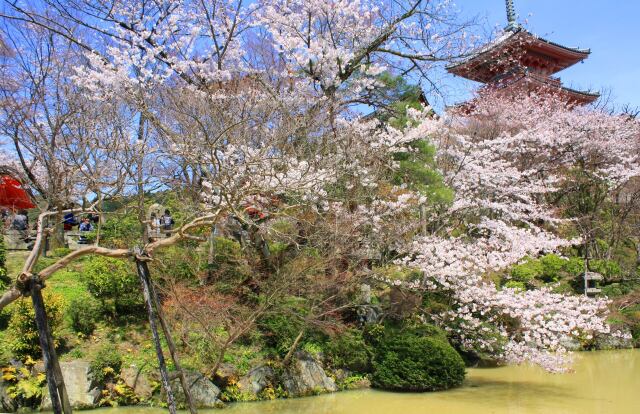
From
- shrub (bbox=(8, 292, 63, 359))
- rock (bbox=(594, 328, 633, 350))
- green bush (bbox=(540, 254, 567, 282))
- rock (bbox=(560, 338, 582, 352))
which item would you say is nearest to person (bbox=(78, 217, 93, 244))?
shrub (bbox=(8, 292, 63, 359))

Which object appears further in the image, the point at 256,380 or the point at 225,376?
the point at 256,380

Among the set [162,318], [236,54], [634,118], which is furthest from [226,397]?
[634,118]

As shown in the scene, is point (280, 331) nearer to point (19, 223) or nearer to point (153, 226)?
point (153, 226)

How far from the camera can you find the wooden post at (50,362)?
3.88m

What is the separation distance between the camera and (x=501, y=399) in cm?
922

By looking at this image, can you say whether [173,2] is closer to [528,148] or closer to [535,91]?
[528,148]

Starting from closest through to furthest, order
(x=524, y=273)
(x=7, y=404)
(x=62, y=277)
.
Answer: (x=7, y=404), (x=62, y=277), (x=524, y=273)

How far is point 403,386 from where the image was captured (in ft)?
32.3

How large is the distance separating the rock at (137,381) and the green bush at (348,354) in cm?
349

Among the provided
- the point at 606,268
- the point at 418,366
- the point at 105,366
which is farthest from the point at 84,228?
the point at 606,268

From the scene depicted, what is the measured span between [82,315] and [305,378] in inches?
175

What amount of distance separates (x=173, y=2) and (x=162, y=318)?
22.7ft

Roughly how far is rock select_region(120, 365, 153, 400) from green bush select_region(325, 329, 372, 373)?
349 cm

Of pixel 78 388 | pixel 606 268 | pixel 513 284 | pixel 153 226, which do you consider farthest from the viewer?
pixel 606 268
